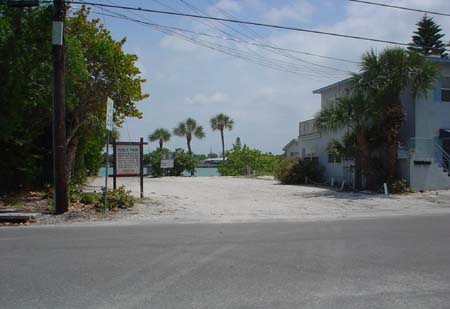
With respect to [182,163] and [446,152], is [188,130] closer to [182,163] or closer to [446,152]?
[182,163]

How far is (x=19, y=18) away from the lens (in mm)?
14664

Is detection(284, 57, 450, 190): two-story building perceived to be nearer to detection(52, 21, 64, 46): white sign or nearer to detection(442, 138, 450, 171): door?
detection(442, 138, 450, 171): door

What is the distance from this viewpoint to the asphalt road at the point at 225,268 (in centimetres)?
559

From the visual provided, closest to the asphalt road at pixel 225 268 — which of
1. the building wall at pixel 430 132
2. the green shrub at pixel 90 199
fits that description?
the green shrub at pixel 90 199

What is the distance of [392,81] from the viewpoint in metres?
21.0

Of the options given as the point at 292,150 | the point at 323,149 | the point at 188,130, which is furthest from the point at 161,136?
the point at 323,149

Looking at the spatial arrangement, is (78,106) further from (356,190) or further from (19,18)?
(356,190)

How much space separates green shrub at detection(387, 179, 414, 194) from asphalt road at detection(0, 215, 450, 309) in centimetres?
1045

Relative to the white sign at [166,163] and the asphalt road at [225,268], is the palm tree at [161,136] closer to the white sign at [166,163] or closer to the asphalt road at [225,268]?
the white sign at [166,163]

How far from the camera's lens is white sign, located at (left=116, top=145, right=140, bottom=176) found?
713 inches

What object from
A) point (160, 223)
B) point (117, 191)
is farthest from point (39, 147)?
point (160, 223)

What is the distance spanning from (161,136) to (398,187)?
51.5 meters

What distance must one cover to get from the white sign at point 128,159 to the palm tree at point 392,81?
10628 millimetres

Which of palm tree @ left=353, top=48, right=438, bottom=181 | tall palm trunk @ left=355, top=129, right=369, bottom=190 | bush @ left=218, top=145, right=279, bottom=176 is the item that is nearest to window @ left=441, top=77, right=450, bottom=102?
palm tree @ left=353, top=48, right=438, bottom=181
